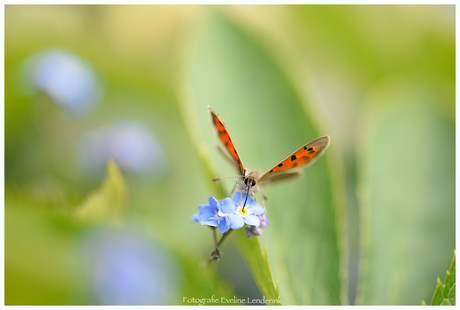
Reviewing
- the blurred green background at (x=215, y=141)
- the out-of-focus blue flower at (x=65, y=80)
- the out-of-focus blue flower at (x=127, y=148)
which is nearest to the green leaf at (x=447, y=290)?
the blurred green background at (x=215, y=141)

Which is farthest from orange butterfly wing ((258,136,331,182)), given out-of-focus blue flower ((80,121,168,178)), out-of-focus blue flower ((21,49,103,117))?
out-of-focus blue flower ((21,49,103,117))

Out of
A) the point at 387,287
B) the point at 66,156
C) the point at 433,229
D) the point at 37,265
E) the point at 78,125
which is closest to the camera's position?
the point at 37,265

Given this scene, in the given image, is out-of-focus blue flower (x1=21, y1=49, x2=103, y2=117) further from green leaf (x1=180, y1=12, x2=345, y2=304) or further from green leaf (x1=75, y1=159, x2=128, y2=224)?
green leaf (x1=75, y1=159, x2=128, y2=224)

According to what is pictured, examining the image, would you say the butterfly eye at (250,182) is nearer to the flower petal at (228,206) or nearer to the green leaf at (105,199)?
the flower petal at (228,206)

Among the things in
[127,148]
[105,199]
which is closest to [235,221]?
[105,199]

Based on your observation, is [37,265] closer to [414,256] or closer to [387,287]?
[387,287]

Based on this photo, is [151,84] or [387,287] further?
[151,84]

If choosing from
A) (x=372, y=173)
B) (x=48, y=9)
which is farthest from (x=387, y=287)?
(x=48, y=9)

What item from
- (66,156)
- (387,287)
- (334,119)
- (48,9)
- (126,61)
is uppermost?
(48,9)
